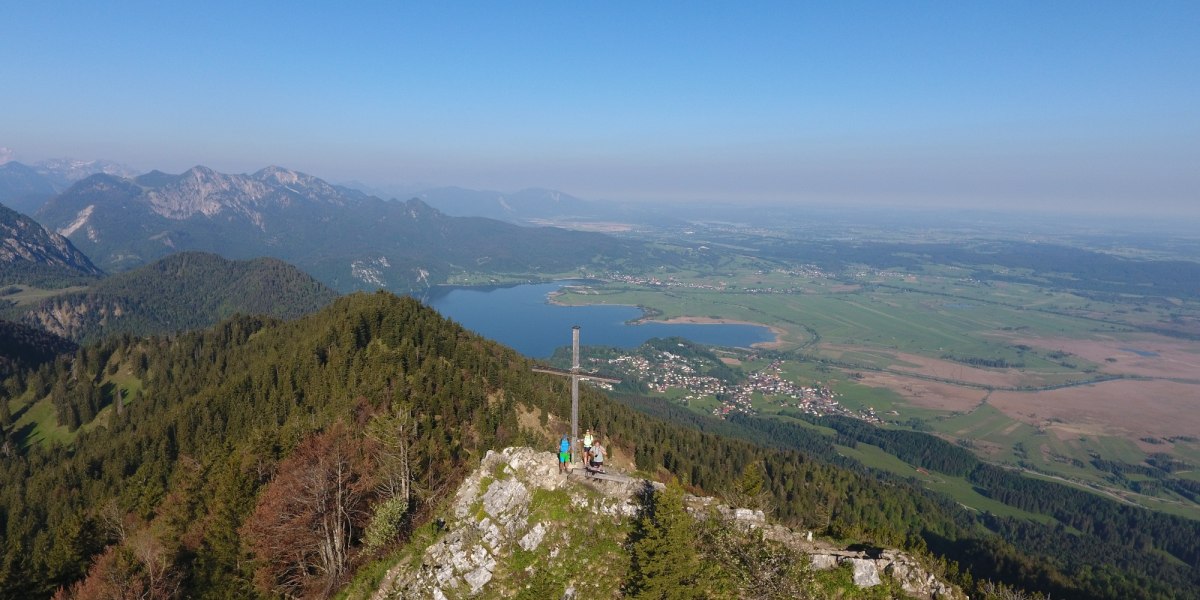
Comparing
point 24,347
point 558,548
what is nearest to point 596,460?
point 558,548

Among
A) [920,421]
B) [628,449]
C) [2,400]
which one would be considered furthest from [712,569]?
[920,421]

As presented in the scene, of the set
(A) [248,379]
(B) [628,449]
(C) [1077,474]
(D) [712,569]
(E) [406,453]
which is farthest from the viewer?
(C) [1077,474]

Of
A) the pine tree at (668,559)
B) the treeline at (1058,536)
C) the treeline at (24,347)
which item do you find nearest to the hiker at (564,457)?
the pine tree at (668,559)

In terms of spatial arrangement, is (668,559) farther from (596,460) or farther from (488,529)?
(488,529)

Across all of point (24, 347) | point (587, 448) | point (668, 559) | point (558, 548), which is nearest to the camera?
point (668, 559)

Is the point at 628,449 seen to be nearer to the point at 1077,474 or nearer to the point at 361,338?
the point at 361,338
